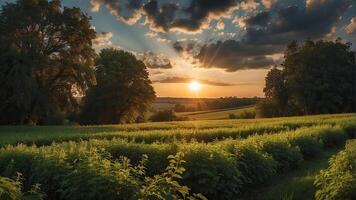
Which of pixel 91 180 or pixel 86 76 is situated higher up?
pixel 86 76

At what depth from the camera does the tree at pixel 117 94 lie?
2650 inches

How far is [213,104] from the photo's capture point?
5714 inches

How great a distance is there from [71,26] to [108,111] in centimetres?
1885

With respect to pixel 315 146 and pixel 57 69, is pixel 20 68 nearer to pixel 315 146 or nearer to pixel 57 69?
pixel 57 69

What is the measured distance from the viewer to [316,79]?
238ft

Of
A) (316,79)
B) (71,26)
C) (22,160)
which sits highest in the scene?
(71,26)

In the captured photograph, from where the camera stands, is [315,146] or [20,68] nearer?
[315,146]

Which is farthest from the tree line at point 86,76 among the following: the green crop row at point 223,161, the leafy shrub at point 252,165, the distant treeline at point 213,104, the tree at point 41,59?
the distant treeline at point 213,104

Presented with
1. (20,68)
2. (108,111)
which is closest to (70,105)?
(20,68)

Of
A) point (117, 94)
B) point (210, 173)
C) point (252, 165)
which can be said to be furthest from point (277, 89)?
point (210, 173)

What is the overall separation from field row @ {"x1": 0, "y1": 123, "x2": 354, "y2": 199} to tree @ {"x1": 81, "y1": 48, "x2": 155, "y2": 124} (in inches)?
1963

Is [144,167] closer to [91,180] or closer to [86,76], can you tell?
[91,180]

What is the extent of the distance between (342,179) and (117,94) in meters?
57.8

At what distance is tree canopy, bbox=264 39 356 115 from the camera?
71875mm
